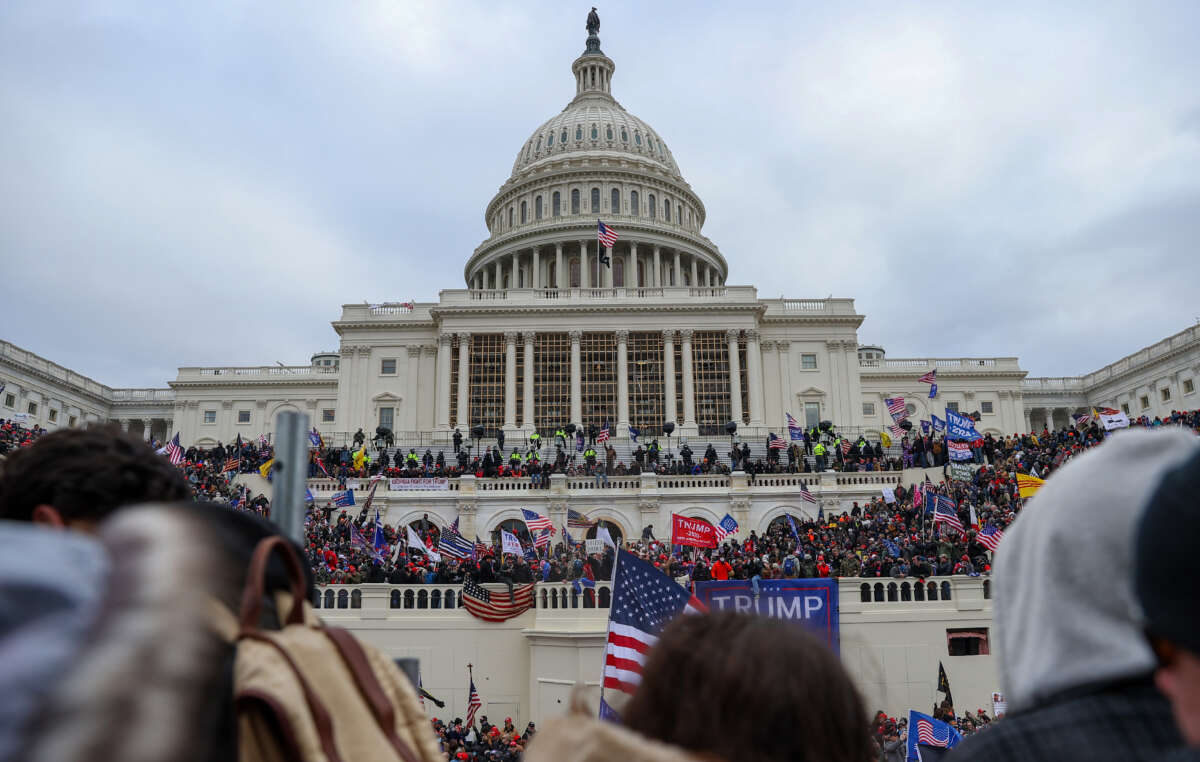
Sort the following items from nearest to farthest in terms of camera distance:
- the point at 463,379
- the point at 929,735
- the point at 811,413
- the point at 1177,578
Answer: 1. the point at 1177,578
2. the point at 929,735
3. the point at 463,379
4. the point at 811,413

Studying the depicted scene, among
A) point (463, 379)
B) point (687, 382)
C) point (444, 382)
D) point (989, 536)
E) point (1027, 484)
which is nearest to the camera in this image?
point (989, 536)

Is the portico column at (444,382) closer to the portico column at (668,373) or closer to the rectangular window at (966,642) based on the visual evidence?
the portico column at (668,373)

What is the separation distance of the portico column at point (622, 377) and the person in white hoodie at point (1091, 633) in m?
55.9

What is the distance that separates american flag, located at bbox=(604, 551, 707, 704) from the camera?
32.9 feet

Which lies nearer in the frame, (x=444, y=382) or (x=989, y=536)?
(x=989, y=536)

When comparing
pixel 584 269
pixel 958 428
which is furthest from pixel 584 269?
pixel 958 428

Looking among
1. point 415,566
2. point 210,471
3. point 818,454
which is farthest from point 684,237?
point 415,566

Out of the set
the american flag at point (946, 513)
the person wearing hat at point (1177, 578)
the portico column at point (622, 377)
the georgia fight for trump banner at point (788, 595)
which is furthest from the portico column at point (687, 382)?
the person wearing hat at point (1177, 578)

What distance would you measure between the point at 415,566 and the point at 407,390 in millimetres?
37277

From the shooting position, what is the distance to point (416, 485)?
129 ft

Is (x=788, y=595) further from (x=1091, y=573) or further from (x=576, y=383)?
(x=576, y=383)

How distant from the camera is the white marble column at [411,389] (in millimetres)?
61750

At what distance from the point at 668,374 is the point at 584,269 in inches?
794

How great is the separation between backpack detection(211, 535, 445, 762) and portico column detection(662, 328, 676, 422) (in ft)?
185
